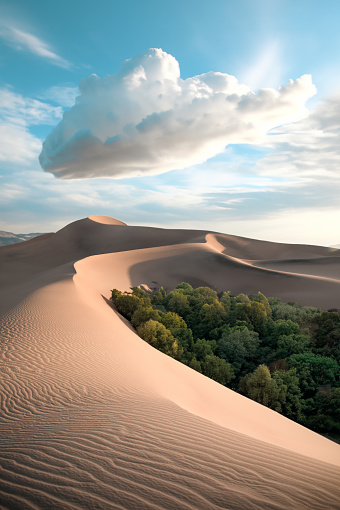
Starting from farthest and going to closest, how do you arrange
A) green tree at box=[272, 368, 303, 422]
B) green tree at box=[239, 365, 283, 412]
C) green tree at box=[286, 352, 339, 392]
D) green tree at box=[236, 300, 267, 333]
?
1. green tree at box=[236, 300, 267, 333]
2. green tree at box=[286, 352, 339, 392]
3. green tree at box=[272, 368, 303, 422]
4. green tree at box=[239, 365, 283, 412]

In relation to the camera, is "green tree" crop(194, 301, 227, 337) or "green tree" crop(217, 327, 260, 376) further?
"green tree" crop(194, 301, 227, 337)

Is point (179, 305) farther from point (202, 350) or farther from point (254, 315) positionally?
point (202, 350)

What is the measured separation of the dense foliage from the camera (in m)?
15.1

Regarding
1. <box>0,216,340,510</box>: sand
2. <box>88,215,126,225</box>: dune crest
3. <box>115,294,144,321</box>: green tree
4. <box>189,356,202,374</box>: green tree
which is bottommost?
<box>189,356,202,374</box>: green tree

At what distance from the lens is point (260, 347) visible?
2167cm

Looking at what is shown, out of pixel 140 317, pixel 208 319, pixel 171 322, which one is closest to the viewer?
pixel 140 317

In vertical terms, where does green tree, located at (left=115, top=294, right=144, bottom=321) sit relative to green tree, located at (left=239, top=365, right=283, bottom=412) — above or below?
above

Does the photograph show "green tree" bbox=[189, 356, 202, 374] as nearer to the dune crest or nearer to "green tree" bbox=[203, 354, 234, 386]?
"green tree" bbox=[203, 354, 234, 386]

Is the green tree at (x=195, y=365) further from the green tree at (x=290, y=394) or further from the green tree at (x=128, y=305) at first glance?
the green tree at (x=128, y=305)

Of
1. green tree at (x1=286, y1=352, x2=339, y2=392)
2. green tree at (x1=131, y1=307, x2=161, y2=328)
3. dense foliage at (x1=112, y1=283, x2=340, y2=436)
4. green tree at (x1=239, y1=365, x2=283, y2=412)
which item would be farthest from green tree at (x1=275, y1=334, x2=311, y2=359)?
green tree at (x1=131, y1=307, x2=161, y2=328)

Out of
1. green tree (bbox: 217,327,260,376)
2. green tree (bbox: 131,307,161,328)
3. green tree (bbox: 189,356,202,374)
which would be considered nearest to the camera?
green tree (bbox: 189,356,202,374)

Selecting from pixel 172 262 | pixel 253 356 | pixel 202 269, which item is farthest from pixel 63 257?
pixel 253 356

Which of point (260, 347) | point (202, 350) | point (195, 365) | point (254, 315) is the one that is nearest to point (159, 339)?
point (195, 365)

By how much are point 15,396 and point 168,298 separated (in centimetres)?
2397
